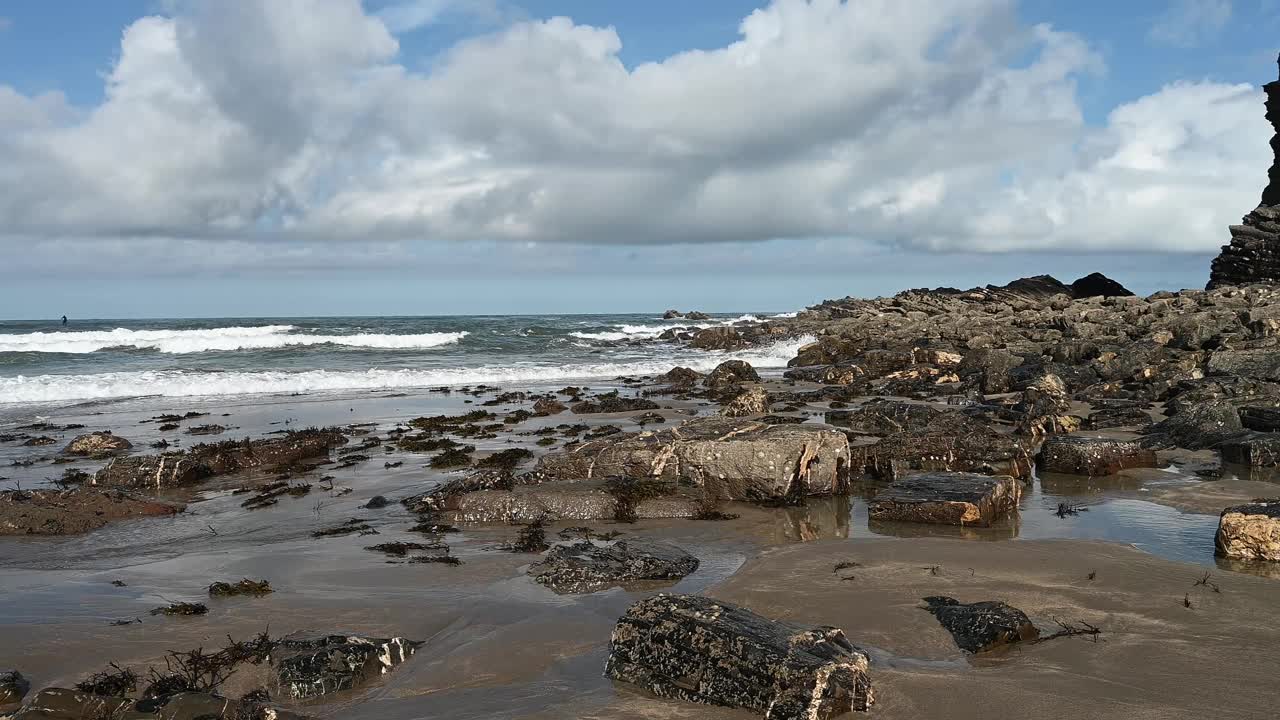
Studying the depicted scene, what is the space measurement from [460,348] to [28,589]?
39438mm

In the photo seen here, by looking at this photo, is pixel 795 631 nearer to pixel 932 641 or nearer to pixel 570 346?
pixel 932 641

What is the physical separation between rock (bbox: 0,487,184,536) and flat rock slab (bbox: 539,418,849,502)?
5.08 m

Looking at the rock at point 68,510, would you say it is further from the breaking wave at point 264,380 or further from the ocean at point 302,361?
the breaking wave at point 264,380

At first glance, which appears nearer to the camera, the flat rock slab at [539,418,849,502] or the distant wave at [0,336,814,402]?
the flat rock slab at [539,418,849,502]

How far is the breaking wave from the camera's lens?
923 inches

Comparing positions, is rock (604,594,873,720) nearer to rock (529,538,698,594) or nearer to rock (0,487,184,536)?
rock (529,538,698,594)

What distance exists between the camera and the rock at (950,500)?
Result: 27.6 ft

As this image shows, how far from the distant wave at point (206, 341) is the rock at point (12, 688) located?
4135 cm

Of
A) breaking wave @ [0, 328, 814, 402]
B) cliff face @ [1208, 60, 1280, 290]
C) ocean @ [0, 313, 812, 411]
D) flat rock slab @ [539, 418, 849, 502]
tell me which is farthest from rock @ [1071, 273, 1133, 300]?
flat rock slab @ [539, 418, 849, 502]

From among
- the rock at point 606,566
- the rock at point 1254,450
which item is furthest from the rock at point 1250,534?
the rock at point 606,566

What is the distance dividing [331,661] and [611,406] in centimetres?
1401

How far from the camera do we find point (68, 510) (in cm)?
934

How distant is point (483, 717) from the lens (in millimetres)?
4559

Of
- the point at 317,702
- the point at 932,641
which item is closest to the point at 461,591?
the point at 317,702
